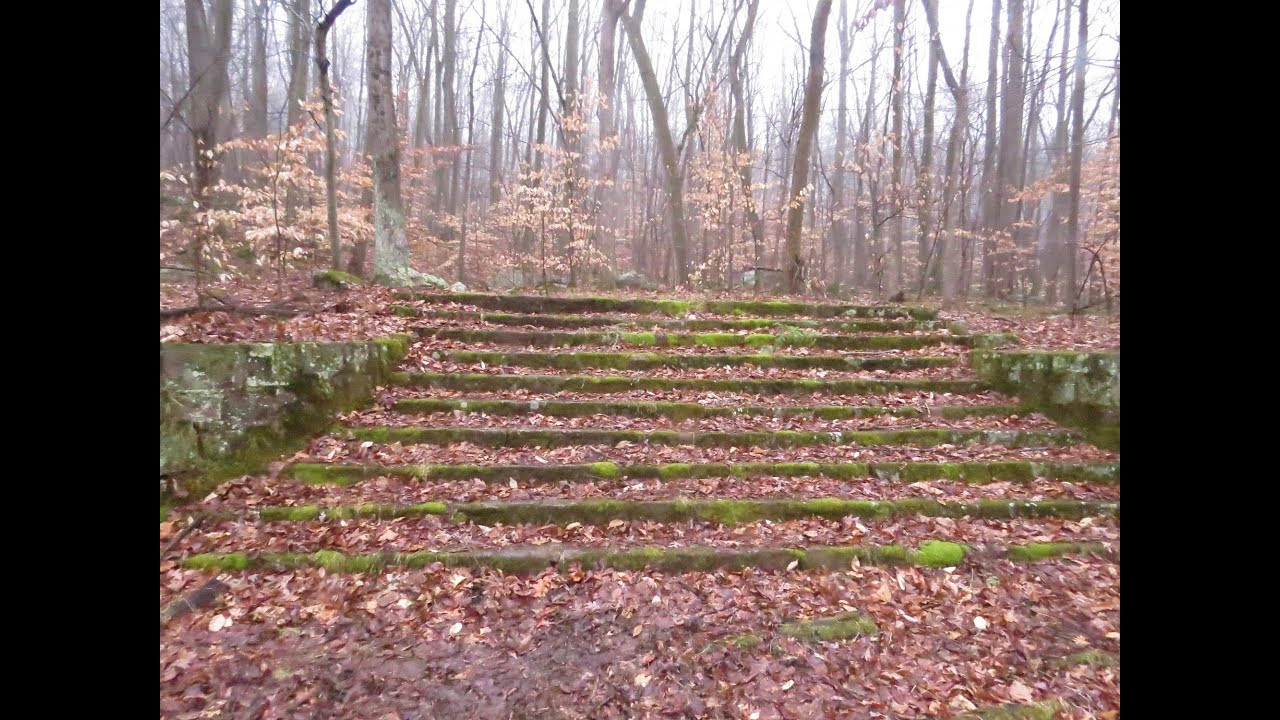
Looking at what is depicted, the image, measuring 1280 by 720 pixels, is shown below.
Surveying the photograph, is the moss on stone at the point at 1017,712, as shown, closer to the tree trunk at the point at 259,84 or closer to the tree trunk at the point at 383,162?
the tree trunk at the point at 383,162

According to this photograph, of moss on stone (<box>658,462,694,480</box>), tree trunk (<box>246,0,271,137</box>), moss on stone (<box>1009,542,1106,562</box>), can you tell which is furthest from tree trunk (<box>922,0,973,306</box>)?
tree trunk (<box>246,0,271,137</box>)

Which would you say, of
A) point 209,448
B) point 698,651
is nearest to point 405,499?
point 209,448

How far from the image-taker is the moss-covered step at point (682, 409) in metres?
5.68

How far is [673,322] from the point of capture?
8.23m

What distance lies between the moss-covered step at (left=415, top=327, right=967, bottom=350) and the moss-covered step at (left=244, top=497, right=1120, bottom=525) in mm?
3387

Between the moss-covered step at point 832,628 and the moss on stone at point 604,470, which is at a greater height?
the moss on stone at point 604,470

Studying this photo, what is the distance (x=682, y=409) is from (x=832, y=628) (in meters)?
2.99

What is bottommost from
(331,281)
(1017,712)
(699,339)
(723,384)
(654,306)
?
(1017,712)

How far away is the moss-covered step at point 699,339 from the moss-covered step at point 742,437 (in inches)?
88.9

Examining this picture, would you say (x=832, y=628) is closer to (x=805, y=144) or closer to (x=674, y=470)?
(x=674, y=470)

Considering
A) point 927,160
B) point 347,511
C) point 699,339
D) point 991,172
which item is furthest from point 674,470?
point 991,172

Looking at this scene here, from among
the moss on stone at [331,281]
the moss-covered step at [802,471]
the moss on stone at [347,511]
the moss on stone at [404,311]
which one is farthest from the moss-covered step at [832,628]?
the moss on stone at [331,281]
